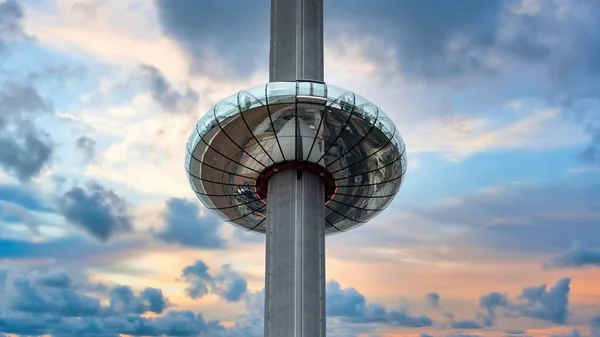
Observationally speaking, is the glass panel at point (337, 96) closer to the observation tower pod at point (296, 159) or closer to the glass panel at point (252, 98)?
the observation tower pod at point (296, 159)

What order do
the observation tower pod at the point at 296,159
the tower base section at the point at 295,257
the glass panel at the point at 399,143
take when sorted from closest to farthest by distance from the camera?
the tower base section at the point at 295,257 < the observation tower pod at the point at 296,159 < the glass panel at the point at 399,143

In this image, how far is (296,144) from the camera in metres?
29.8

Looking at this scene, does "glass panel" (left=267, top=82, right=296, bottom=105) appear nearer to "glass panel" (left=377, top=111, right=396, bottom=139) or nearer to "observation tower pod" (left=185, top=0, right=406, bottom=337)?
"observation tower pod" (left=185, top=0, right=406, bottom=337)

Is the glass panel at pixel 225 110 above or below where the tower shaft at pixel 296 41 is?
below

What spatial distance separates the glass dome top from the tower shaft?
159 inches

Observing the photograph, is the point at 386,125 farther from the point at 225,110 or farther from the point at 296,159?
the point at 225,110

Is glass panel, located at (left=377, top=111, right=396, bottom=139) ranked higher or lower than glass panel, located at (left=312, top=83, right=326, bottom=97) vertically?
lower

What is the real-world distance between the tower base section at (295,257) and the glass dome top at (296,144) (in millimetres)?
1199

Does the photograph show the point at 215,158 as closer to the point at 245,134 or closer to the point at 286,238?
the point at 245,134

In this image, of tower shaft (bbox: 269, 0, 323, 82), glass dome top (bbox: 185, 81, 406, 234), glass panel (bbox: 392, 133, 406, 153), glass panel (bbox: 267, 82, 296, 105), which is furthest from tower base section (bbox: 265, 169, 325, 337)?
tower shaft (bbox: 269, 0, 323, 82)

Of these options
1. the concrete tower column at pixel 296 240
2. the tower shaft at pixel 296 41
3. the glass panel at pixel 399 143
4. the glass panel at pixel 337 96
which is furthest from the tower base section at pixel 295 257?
the tower shaft at pixel 296 41

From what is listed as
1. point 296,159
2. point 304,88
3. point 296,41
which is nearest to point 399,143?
point 296,159

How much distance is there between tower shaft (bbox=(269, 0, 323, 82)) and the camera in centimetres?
3278

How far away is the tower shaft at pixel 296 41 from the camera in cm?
3278
